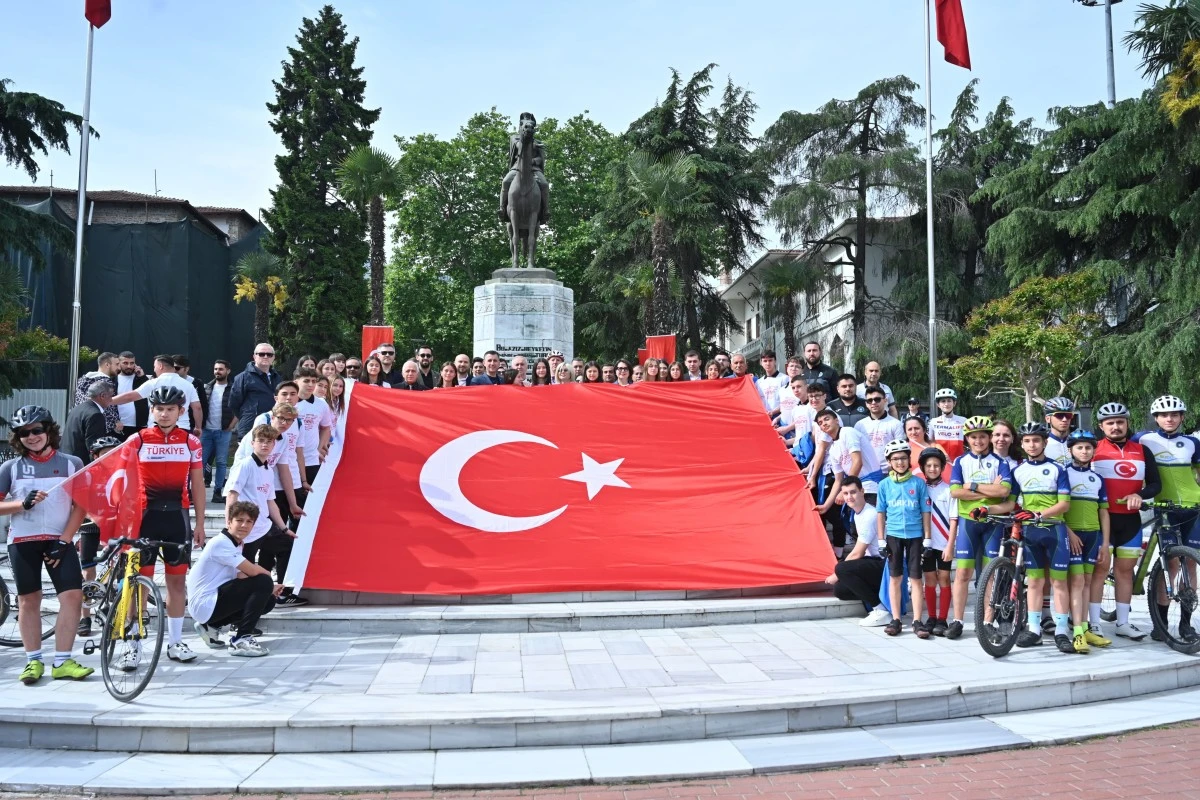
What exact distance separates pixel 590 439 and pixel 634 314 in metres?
28.6

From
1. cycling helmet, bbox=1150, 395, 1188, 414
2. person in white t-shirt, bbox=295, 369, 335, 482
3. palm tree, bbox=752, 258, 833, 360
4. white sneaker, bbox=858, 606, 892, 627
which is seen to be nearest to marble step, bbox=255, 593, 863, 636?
white sneaker, bbox=858, 606, 892, 627

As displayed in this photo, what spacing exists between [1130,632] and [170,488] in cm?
780

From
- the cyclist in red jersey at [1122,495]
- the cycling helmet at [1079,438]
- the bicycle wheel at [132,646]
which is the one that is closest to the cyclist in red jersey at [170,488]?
the bicycle wheel at [132,646]

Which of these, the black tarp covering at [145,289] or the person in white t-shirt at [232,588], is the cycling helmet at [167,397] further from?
the black tarp covering at [145,289]

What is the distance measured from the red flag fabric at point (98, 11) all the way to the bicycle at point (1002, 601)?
1959cm

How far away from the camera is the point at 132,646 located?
5.74 meters

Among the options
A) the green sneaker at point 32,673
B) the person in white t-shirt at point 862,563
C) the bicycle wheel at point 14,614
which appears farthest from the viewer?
the person in white t-shirt at point 862,563

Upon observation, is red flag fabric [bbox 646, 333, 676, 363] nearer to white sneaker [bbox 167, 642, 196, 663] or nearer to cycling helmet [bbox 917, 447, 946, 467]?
cycling helmet [bbox 917, 447, 946, 467]

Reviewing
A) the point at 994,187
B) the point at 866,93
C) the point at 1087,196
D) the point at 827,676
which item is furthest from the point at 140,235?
the point at 827,676

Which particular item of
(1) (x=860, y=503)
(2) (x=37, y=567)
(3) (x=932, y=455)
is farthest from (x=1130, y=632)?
(2) (x=37, y=567)

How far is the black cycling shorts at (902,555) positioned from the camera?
23.8ft

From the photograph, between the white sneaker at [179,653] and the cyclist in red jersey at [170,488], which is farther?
the white sneaker at [179,653]

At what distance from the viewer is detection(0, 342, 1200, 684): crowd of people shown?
6254mm

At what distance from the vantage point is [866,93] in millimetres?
35781
